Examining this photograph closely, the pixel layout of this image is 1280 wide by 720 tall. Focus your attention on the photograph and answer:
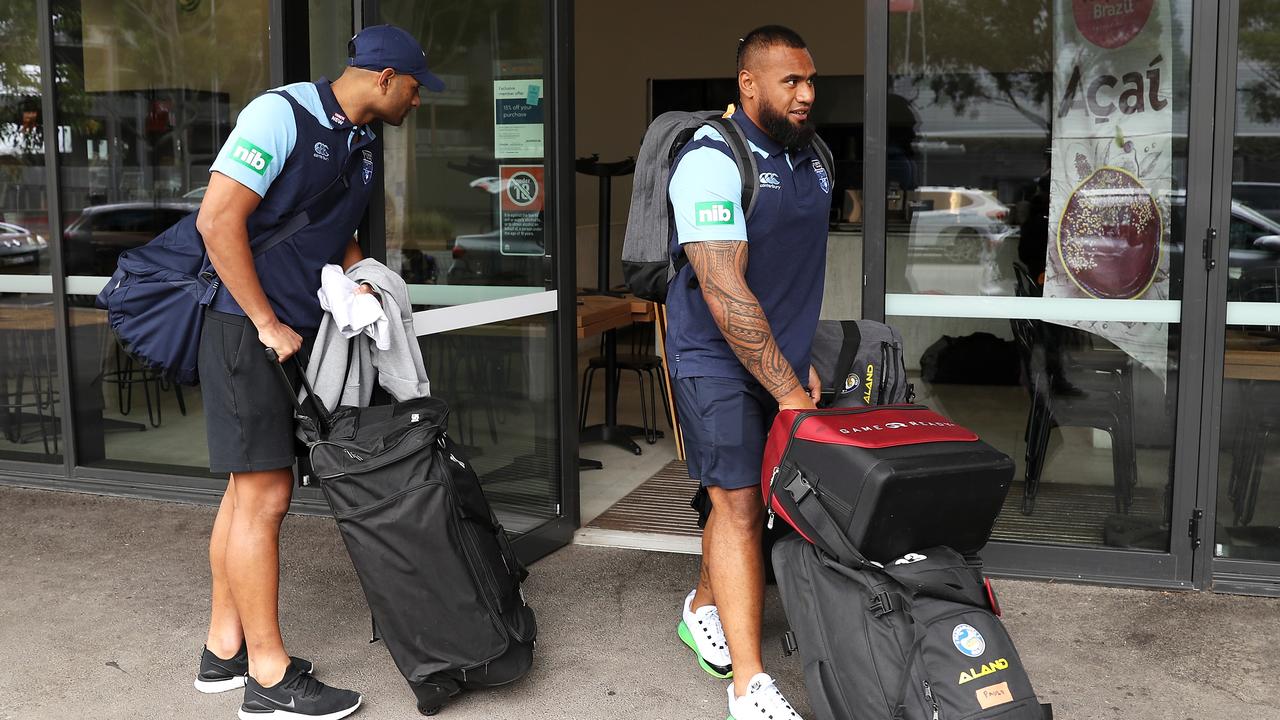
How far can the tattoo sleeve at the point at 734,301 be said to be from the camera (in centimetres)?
255

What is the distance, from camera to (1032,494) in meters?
3.77

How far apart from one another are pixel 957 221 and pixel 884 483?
1.71 metres

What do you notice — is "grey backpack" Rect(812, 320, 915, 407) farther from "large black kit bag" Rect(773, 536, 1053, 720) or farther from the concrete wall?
the concrete wall

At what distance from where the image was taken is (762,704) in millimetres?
2650

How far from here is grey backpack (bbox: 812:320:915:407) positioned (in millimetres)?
2924

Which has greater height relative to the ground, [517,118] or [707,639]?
[517,118]

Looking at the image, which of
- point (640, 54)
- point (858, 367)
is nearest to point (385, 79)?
point (858, 367)

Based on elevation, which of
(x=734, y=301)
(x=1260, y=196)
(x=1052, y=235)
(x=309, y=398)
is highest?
(x=1260, y=196)

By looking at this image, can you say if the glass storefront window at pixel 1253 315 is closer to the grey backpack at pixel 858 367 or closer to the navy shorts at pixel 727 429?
the grey backpack at pixel 858 367

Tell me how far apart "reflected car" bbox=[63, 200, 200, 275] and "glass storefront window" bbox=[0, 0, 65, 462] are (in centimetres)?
12

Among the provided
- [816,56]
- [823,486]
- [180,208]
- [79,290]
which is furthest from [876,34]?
[816,56]

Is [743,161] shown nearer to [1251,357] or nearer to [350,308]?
[350,308]

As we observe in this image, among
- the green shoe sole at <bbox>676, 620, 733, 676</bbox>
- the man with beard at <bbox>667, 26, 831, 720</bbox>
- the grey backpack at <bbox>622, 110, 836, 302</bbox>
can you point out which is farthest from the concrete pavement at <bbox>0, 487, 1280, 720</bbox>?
the grey backpack at <bbox>622, 110, 836, 302</bbox>

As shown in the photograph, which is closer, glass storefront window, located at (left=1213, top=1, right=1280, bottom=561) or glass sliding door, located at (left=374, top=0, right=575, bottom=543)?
glass storefront window, located at (left=1213, top=1, right=1280, bottom=561)
